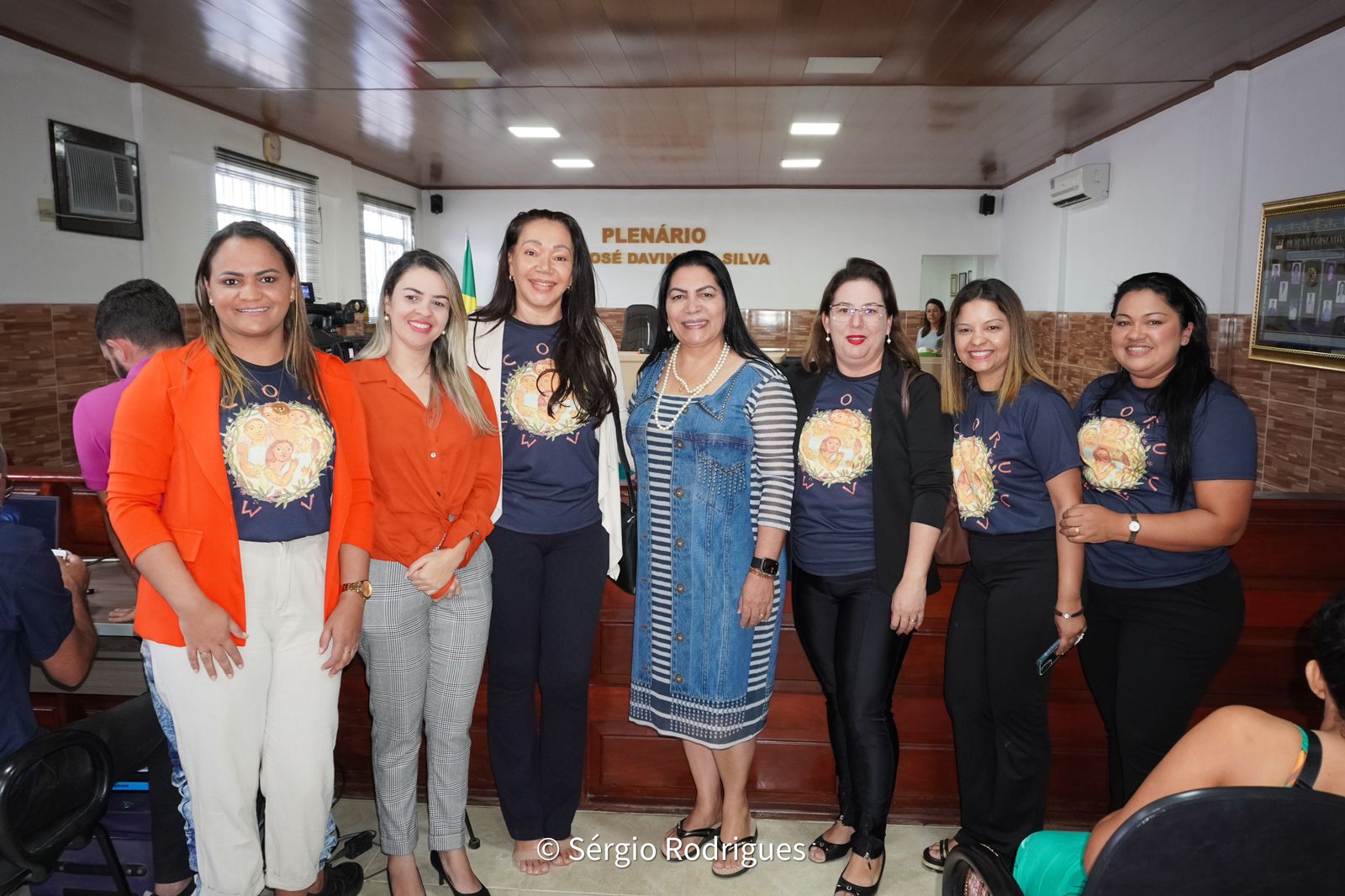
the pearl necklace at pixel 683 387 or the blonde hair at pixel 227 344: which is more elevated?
the blonde hair at pixel 227 344

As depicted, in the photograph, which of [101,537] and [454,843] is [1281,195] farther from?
[101,537]

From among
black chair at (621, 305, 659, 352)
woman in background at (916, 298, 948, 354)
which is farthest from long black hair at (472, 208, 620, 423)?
woman in background at (916, 298, 948, 354)

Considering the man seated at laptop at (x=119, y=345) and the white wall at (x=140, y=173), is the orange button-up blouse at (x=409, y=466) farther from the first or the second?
the white wall at (x=140, y=173)

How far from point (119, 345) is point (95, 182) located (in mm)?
4317

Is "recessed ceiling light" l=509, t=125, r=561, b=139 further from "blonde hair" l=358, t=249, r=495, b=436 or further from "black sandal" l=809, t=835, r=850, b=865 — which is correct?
"black sandal" l=809, t=835, r=850, b=865

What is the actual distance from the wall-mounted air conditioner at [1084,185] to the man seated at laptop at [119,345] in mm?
8342

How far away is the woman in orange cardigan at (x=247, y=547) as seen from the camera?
165 centimetres

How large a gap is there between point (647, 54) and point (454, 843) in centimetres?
495

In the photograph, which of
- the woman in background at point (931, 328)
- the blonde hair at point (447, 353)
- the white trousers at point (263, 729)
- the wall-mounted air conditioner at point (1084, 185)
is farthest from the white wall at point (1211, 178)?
the white trousers at point (263, 729)

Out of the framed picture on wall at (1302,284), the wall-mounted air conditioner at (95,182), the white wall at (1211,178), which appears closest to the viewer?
the framed picture on wall at (1302,284)

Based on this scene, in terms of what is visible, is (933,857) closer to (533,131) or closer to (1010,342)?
(1010,342)

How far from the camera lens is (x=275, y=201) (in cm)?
842

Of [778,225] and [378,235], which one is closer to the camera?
[378,235]

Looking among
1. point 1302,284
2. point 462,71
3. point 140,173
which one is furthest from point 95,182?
point 1302,284
